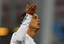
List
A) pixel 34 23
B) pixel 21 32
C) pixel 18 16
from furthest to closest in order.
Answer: pixel 18 16
pixel 34 23
pixel 21 32

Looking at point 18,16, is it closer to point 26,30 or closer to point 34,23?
point 34,23

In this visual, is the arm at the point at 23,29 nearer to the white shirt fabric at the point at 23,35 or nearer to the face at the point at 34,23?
the white shirt fabric at the point at 23,35

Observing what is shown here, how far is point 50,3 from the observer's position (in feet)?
32.7

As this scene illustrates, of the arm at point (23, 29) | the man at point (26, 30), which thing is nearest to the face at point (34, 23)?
the man at point (26, 30)

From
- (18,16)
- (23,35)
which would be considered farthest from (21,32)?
(18,16)

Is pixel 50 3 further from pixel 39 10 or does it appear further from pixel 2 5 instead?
pixel 2 5

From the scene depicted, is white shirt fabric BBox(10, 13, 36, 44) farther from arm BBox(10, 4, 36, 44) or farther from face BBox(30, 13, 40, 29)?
face BBox(30, 13, 40, 29)

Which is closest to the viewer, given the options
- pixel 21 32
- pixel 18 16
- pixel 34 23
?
pixel 21 32

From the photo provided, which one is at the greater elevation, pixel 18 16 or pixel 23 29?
pixel 23 29

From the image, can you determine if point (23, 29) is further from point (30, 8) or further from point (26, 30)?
point (30, 8)

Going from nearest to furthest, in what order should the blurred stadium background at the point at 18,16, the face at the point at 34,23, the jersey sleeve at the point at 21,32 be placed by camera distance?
the jersey sleeve at the point at 21,32
the face at the point at 34,23
the blurred stadium background at the point at 18,16

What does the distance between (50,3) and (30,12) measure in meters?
6.77

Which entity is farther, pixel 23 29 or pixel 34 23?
pixel 34 23

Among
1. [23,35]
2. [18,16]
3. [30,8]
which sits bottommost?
[18,16]
